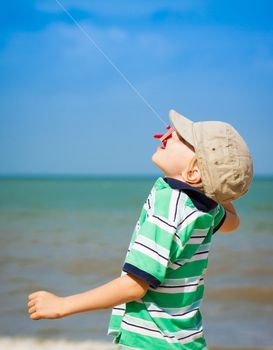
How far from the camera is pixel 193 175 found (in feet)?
5.66

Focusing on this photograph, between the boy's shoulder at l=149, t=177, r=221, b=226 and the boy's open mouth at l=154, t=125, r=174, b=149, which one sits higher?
the boy's open mouth at l=154, t=125, r=174, b=149

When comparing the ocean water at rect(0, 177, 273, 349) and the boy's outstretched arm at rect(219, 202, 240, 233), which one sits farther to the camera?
the ocean water at rect(0, 177, 273, 349)

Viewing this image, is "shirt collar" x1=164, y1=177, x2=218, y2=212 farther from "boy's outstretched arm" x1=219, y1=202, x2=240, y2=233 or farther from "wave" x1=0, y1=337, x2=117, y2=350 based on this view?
"wave" x1=0, y1=337, x2=117, y2=350

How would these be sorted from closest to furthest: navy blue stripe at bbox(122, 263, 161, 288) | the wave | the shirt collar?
navy blue stripe at bbox(122, 263, 161, 288) < the shirt collar < the wave

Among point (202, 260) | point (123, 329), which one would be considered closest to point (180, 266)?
point (202, 260)

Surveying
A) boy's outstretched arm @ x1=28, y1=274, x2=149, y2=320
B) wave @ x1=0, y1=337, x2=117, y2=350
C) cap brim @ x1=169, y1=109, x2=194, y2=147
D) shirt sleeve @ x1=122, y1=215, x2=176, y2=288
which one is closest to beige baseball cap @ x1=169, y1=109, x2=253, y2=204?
cap brim @ x1=169, y1=109, x2=194, y2=147

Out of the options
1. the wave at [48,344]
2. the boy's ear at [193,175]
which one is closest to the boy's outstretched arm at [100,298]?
the boy's ear at [193,175]

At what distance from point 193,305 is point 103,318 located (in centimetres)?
340

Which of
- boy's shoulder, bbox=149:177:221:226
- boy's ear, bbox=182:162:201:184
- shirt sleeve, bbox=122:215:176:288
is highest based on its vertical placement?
boy's ear, bbox=182:162:201:184

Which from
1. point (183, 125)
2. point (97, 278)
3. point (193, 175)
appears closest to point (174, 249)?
point (193, 175)

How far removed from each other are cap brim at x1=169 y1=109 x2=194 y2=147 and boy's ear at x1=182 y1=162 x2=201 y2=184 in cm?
7

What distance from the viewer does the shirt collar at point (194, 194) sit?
1.69m

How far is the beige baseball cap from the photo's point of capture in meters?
1.69

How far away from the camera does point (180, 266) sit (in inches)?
67.1
